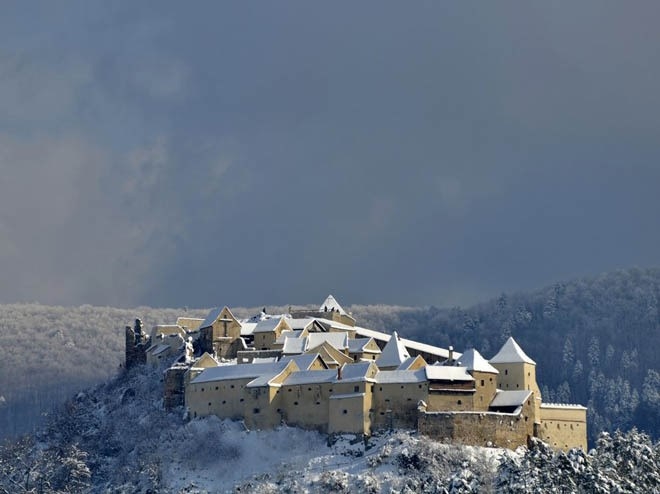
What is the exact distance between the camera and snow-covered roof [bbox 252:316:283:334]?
416 ft

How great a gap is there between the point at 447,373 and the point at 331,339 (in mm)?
15793

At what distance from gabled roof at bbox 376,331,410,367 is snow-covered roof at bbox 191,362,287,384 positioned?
778 cm

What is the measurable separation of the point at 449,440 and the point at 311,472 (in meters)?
10.0

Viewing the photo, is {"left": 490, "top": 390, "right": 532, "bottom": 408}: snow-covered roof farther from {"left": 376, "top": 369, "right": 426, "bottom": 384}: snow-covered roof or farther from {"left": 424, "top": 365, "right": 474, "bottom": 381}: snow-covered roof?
{"left": 376, "top": 369, "right": 426, "bottom": 384}: snow-covered roof

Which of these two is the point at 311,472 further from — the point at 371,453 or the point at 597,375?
the point at 597,375

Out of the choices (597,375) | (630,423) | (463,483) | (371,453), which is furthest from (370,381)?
(597,375)

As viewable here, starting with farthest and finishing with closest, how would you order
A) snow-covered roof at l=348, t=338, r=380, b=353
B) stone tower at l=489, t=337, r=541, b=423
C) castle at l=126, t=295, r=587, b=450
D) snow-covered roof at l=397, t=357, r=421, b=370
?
1. snow-covered roof at l=348, t=338, r=380, b=353
2. stone tower at l=489, t=337, r=541, b=423
3. snow-covered roof at l=397, t=357, r=421, b=370
4. castle at l=126, t=295, r=587, b=450

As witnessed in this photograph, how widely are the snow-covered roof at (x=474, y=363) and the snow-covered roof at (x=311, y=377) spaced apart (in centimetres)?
961

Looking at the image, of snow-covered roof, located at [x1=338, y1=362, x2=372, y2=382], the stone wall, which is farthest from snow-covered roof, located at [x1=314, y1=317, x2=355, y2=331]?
the stone wall

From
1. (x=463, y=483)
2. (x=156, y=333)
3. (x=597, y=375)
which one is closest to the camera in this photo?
(x=463, y=483)

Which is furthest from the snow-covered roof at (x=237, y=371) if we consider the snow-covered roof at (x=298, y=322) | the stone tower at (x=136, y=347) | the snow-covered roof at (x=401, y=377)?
the stone tower at (x=136, y=347)

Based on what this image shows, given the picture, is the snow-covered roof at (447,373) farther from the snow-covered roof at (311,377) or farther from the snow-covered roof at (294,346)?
the snow-covered roof at (294,346)

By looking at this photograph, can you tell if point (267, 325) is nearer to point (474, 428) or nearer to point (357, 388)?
point (357, 388)

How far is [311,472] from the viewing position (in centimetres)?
10831
